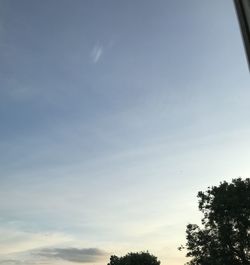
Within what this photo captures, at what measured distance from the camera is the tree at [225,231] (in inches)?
2347

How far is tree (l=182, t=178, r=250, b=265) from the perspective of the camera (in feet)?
196

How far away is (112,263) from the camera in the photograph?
124125 mm

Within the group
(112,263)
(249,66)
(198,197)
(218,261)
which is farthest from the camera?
(112,263)

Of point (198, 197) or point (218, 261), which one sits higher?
point (198, 197)

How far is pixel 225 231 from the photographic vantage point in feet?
200

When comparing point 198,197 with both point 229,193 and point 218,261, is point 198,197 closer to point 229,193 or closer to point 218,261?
point 229,193

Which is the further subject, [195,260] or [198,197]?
[198,197]

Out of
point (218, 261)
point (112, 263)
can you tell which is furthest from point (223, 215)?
point (112, 263)

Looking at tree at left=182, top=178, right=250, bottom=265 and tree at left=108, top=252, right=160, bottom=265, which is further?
tree at left=108, top=252, right=160, bottom=265

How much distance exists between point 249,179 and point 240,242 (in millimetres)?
9730

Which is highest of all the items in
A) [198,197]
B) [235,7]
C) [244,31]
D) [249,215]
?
[198,197]

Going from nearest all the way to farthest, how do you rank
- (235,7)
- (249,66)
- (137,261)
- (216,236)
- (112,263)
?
(249,66) < (235,7) < (216,236) < (137,261) < (112,263)

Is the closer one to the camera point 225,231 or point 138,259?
point 225,231

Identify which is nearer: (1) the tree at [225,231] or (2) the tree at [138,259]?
(1) the tree at [225,231]
